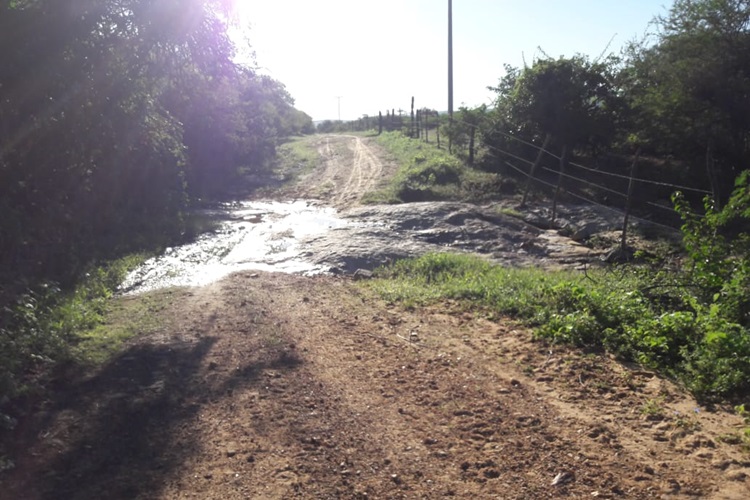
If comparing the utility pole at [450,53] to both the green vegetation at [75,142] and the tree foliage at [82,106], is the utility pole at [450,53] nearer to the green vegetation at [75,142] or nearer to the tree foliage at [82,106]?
the tree foliage at [82,106]

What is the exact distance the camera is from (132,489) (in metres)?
3.80

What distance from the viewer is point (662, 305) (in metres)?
7.20

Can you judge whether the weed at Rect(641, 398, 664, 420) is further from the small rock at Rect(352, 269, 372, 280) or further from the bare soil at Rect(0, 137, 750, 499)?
the small rock at Rect(352, 269, 372, 280)

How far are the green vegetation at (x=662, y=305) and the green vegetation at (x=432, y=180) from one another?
8.90 m

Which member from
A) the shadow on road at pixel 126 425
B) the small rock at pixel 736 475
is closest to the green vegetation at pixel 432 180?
the shadow on road at pixel 126 425

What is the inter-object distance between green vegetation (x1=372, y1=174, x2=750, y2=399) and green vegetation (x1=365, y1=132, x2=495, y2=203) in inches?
350

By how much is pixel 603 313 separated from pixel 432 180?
13.5m

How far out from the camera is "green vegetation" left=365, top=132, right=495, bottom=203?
18.1 metres

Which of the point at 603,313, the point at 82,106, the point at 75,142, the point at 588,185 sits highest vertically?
→ the point at 82,106

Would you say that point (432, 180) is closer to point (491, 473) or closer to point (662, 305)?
point (662, 305)

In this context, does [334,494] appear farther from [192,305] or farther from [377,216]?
[377,216]

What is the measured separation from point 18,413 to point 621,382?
475 cm

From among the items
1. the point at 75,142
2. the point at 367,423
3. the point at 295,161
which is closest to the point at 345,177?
the point at 295,161

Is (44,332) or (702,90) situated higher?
(702,90)
